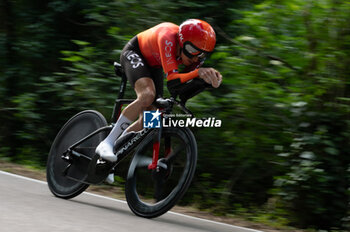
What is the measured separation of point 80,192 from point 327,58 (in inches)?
127

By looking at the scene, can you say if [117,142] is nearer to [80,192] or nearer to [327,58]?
[80,192]

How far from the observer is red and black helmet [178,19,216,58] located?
200 inches

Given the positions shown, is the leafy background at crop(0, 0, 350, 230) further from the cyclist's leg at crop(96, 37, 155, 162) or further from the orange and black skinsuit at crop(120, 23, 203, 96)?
the cyclist's leg at crop(96, 37, 155, 162)

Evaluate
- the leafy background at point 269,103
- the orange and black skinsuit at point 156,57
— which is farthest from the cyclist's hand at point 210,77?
the leafy background at point 269,103

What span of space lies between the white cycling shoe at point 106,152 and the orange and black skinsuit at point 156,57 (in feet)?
2.30

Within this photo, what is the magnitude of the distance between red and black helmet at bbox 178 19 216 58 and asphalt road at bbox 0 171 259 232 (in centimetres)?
166

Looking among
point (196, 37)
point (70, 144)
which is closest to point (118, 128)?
point (70, 144)

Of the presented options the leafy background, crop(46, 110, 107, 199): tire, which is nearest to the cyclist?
crop(46, 110, 107, 199): tire

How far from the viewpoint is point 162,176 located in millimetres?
5336

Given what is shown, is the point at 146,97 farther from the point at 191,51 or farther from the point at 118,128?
the point at 191,51

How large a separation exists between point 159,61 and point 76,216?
5.72 ft

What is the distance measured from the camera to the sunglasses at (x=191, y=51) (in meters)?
5.12

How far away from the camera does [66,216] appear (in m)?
4.99

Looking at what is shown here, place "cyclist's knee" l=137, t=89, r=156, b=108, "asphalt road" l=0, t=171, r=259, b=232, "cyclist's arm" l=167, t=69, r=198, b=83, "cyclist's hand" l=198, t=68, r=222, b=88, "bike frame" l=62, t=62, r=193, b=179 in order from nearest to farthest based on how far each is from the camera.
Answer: "asphalt road" l=0, t=171, r=259, b=232
"cyclist's hand" l=198, t=68, r=222, b=88
"cyclist's arm" l=167, t=69, r=198, b=83
"bike frame" l=62, t=62, r=193, b=179
"cyclist's knee" l=137, t=89, r=156, b=108
